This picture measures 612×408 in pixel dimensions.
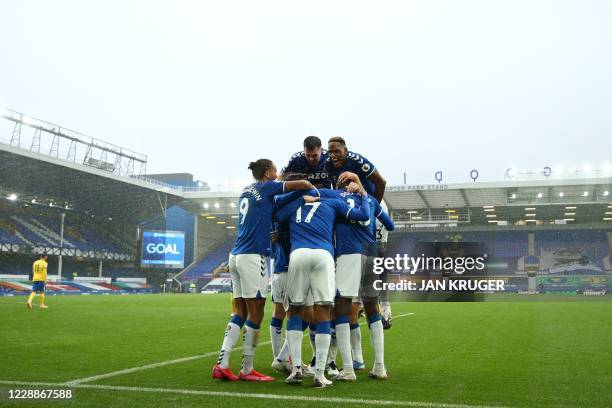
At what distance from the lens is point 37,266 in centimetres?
1948

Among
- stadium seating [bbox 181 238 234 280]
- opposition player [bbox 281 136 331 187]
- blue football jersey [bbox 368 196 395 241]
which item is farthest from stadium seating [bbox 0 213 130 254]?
blue football jersey [bbox 368 196 395 241]

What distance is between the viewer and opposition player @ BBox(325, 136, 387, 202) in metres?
6.43

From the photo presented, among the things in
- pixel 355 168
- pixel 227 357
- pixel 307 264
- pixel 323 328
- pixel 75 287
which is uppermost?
pixel 355 168

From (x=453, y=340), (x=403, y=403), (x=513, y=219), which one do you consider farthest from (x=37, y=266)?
(x=513, y=219)

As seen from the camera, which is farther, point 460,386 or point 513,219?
point 513,219

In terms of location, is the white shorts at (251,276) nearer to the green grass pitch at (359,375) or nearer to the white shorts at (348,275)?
the white shorts at (348,275)

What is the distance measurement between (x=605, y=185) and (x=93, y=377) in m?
47.0

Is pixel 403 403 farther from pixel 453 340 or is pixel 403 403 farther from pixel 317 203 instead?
pixel 453 340

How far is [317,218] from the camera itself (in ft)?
18.5

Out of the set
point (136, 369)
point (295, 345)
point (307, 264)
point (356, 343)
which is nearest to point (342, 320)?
point (295, 345)

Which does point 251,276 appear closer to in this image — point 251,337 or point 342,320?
point 251,337

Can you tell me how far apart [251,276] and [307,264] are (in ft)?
2.32

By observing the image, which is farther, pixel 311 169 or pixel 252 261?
pixel 311 169

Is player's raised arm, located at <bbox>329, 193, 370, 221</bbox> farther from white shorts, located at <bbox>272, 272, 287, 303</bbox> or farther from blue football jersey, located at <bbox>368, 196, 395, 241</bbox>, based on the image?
white shorts, located at <bbox>272, 272, 287, 303</bbox>
